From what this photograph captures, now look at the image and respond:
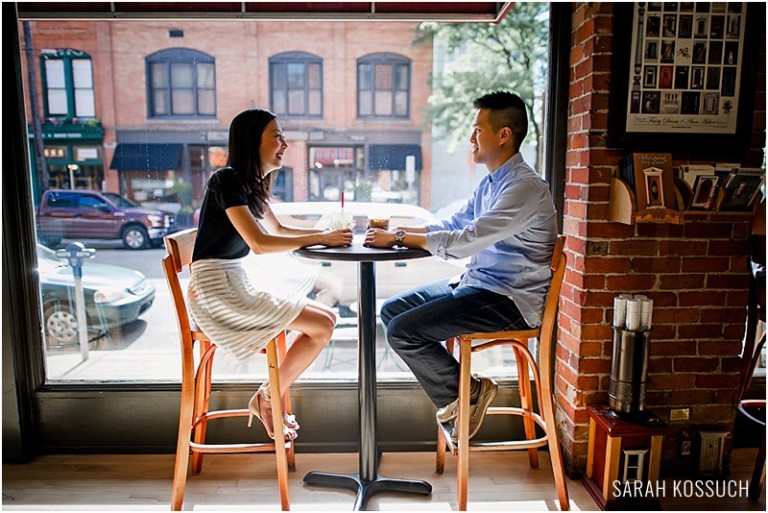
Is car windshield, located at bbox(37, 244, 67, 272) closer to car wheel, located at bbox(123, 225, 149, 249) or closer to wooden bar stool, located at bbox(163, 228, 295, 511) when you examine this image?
car wheel, located at bbox(123, 225, 149, 249)

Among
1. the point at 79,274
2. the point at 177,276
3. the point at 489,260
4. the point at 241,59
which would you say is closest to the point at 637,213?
the point at 489,260

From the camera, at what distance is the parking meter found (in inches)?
98.0

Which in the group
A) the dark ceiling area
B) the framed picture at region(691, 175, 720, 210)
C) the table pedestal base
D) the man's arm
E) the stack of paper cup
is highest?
the dark ceiling area

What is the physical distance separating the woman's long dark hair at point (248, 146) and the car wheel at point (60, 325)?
3.86 ft

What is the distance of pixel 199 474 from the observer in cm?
232

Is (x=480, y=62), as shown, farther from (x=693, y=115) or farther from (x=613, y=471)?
(x=613, y=471)

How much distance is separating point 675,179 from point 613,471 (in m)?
1.15

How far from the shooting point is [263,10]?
245cm

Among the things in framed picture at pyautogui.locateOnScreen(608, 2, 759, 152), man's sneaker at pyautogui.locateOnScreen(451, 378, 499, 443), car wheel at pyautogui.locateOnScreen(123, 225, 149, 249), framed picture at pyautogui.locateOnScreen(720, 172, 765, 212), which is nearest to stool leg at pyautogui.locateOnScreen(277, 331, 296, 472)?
man's sneaker at pyautogui.locateOnScreen(451, 378, 499, 443)

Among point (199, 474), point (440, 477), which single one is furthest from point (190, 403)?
point (440, 477)

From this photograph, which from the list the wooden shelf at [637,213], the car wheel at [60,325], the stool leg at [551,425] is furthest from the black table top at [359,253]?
the car wheel at [60,325]

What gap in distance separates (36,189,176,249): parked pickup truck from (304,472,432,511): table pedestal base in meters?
1.34

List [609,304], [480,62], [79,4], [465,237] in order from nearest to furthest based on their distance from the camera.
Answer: [465,237] < [609,304] < [79,4] < [480,62]

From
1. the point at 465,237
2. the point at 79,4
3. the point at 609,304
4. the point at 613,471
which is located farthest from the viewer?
the point at 79,4
